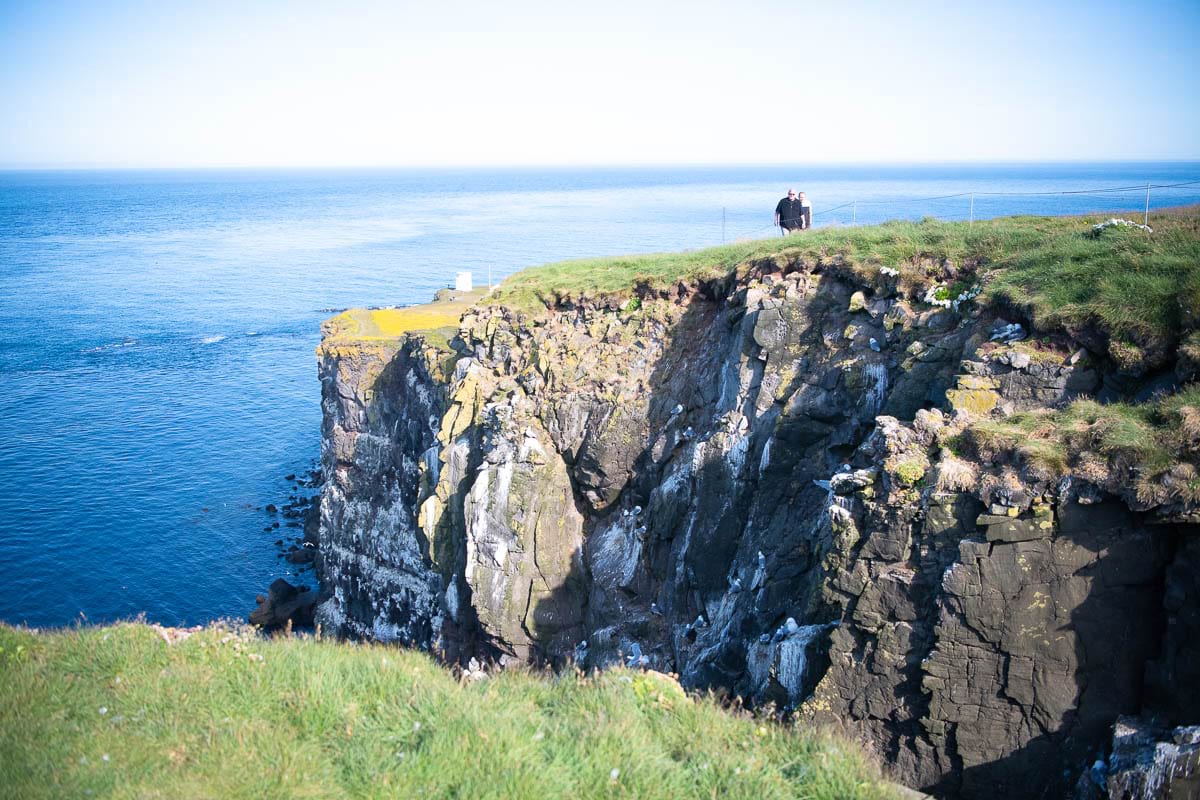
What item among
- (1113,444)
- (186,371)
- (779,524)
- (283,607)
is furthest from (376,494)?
(186,371)

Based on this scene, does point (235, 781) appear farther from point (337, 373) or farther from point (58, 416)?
point (58, 416)

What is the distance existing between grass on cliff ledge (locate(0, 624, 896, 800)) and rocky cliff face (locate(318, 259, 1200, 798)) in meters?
4.05

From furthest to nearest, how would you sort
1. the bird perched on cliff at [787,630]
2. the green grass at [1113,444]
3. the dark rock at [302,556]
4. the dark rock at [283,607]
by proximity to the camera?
the dark rock at [302,556] < the dark rock at [283,607] < the bird perched on cliff at [787,630] < the green grass at [1113,444]

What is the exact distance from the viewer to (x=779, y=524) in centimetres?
1931

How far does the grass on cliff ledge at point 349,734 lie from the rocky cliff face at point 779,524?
4.05 m

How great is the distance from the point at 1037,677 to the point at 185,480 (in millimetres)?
48839

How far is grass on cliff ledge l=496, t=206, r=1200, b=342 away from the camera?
626 inches

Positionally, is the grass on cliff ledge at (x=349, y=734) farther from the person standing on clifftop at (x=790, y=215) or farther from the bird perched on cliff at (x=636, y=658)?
the person standing on clifftop at (x=790, y=215)

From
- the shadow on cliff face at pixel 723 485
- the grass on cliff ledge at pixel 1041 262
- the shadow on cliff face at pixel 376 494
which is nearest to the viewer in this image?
the grass on cliff ledge at pixel 1041 262

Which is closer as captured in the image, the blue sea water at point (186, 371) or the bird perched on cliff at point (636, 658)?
the bird perched on cliff at point (636, 658)

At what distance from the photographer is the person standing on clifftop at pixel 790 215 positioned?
30062 mm

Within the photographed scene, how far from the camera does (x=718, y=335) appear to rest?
25375 mm

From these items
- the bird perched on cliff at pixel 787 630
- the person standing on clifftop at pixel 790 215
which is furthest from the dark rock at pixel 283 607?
the bird perched on cliff at pixel 787 630

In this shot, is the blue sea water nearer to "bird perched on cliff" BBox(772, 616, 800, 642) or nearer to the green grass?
the green grass
